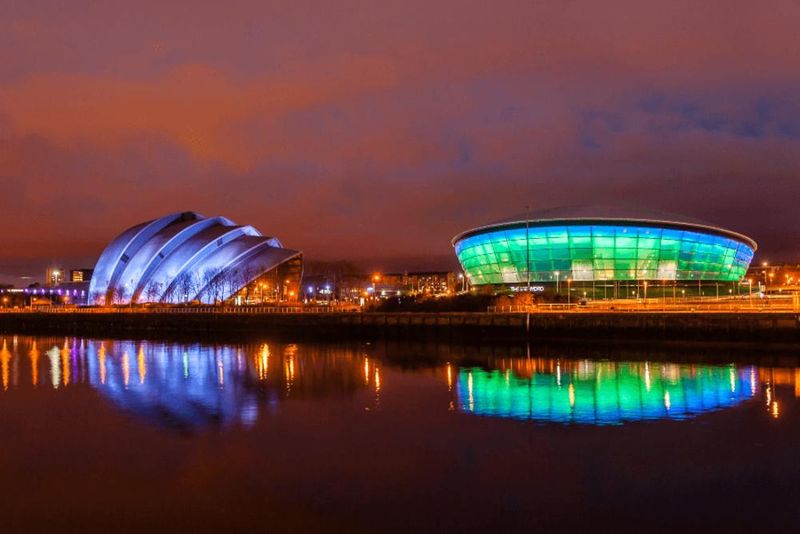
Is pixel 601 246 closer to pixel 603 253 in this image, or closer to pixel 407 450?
pixel 603 253

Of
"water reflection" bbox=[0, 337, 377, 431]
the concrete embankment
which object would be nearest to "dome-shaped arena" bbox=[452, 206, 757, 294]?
the concrete embankment

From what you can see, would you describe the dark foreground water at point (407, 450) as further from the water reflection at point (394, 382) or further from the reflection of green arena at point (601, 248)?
the reflection of green arena at point (601, 248)

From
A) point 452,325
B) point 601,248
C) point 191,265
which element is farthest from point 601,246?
point 191,265

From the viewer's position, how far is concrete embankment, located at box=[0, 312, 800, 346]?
1529 inches

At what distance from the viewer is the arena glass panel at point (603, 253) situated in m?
69.9

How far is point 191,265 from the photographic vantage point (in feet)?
278

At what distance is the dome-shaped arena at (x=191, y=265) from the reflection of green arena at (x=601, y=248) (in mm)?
30085

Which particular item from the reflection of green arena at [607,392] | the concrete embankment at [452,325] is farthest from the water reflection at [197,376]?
the concrete embankment at [452,325]

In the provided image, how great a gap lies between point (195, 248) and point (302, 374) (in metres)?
58.3

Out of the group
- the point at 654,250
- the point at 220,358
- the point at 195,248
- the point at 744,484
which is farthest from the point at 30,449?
the point at 195,248

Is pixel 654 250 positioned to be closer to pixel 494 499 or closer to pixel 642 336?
Result: pixel 642 336

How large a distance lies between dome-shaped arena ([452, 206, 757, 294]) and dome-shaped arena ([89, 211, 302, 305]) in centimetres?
2967

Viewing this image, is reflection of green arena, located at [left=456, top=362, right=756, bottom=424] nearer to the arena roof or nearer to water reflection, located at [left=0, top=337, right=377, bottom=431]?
water reflection, located at [left=0, top=337, right=377, bottom=431]

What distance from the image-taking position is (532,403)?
880 inches
